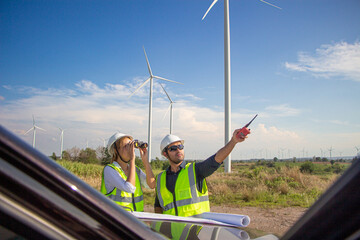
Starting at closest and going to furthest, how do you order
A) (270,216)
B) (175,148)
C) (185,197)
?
(185,197)
(175,148)
(270,216)

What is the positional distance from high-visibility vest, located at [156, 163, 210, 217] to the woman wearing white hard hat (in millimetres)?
436

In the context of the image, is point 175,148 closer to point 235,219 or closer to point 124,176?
point 124,176

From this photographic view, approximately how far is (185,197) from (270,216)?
6.90 m

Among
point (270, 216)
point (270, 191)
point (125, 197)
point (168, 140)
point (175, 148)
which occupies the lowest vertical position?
point (270, 216)

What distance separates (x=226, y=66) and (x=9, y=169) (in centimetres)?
2356

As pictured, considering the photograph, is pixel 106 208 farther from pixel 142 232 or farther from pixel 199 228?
pixel 199 228

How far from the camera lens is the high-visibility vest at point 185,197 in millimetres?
3654

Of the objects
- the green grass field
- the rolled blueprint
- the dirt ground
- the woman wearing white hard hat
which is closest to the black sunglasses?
the woman wearing white hard hat

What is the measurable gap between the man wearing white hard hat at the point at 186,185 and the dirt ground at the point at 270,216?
4.67 m

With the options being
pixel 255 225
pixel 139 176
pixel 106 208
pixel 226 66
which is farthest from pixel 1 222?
pixel 226 66

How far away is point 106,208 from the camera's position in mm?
765

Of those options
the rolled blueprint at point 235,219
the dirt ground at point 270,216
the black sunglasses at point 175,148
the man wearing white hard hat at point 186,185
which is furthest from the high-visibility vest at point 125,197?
the dirt ground at point 270,216

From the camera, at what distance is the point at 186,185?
3775mm

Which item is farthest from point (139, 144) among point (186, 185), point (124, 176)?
point (186, 185)
